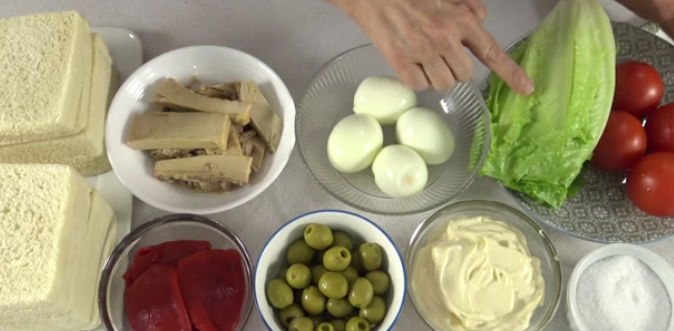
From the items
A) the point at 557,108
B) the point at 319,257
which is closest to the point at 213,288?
the point at 319,257

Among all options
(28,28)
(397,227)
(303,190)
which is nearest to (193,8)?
(28,28)

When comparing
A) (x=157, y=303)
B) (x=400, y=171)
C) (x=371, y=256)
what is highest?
(x=400, y=171)

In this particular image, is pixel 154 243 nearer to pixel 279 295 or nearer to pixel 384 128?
pixel 279 295

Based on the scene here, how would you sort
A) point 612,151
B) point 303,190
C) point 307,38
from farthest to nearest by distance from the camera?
point 307,38 → point 303,190 → point 612,151

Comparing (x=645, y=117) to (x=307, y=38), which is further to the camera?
(x=307, y=38)

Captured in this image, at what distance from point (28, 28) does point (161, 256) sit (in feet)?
1.77

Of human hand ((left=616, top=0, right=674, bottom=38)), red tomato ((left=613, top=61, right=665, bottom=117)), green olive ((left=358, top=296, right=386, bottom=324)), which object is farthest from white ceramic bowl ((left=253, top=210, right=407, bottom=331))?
human hand ((left=616, top=0, right=674, bottom=38))

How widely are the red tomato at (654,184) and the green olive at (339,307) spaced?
58 centimetres

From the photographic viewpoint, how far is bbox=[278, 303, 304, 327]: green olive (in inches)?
39.5

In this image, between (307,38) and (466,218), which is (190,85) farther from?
(466,218)

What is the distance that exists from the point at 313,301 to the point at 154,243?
356 millimetres

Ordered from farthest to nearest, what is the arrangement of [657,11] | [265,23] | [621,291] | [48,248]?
[265,23] → [657,11] → [621,291] → [48,248]

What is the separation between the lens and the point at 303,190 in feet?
3.92

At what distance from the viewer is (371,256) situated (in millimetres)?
1026
